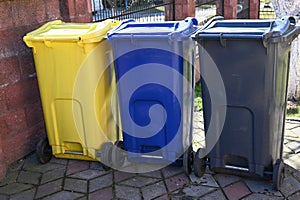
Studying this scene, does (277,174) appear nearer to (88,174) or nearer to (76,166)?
(88,174)

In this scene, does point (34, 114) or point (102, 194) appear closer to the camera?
point (102, 194)

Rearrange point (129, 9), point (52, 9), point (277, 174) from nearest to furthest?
point (277, 174) → point (52, 9) → point (129, 9)

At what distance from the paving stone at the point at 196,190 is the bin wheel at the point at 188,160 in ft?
0.62

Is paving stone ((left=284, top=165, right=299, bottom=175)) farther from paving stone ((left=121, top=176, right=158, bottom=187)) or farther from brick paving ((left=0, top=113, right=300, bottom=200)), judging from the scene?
paving stone ((left=121, top=176, right=158, bottom=187))

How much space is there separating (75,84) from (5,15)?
39.2 inches

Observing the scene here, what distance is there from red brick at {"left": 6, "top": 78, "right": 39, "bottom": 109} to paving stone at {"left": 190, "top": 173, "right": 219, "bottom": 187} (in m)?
1.95

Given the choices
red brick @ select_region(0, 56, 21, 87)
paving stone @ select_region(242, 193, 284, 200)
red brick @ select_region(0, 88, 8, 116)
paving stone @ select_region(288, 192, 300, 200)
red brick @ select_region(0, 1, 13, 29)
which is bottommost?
paving stone @ select_region(288, 192, 300, 200)

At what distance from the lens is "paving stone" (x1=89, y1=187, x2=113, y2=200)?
345cm

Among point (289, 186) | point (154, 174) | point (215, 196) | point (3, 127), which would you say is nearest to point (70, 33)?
point (3, 127)

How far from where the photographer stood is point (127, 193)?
11.5 feet

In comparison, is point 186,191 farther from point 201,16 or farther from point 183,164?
point 201,16

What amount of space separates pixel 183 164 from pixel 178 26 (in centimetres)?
129

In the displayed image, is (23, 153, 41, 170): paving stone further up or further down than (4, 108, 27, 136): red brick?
further down

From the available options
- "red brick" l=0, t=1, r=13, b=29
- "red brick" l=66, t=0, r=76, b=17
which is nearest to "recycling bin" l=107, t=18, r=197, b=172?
"red brick" l=66, t=0, r=76, b=17
